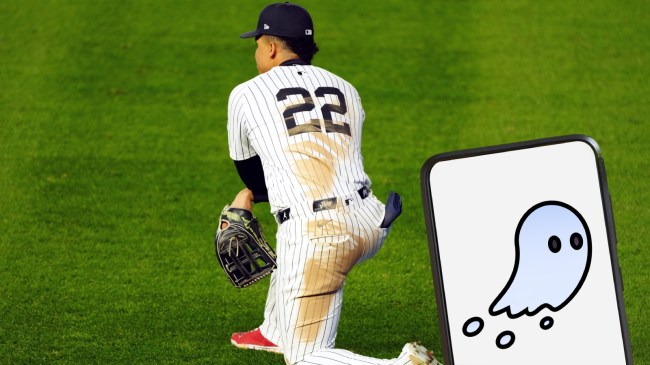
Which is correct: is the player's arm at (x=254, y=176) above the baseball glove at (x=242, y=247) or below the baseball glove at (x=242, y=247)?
above

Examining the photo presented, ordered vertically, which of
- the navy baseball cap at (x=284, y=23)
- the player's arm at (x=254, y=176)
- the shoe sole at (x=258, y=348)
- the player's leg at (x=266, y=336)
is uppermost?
the navy baseball cap at (x=284, y=23)

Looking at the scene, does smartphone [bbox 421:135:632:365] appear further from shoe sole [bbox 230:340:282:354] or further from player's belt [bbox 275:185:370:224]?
shoe sole [bbox 230:340:282:354]

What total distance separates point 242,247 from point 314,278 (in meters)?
0.68

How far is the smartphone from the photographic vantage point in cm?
352

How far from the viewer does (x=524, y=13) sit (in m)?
12.2

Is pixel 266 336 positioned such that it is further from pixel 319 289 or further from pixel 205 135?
pixel 205 135

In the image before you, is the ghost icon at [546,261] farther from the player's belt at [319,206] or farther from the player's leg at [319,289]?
the player's belt at [319,206]

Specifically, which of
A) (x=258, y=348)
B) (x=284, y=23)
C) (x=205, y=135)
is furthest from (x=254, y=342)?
(x=205, y=135)

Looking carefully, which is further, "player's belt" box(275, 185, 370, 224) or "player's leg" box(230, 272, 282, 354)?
"player's leg" box(230, 272, 282, 354)

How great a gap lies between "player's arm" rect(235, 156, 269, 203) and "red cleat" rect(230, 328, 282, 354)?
40.3 inches

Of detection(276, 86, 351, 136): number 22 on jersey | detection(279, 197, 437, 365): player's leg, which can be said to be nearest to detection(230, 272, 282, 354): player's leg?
detection(279, 197, 437, 365): player's leg

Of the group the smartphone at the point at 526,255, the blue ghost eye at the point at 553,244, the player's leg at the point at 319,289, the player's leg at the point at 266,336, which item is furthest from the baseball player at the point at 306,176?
the blue ghost eye at the point at 553,244

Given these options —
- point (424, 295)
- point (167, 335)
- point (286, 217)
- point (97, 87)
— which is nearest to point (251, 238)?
point (286, 217)

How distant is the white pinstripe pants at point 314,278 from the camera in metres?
4.69
